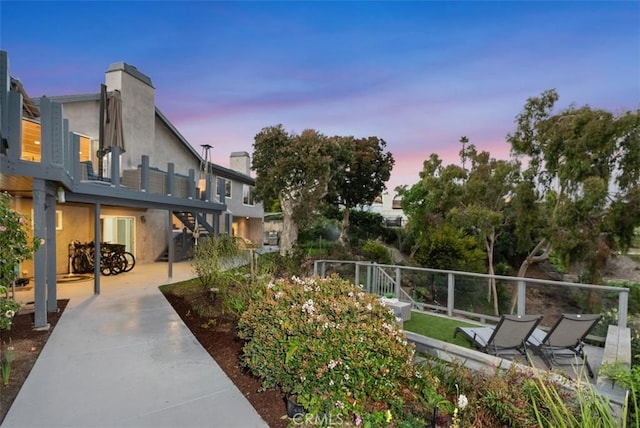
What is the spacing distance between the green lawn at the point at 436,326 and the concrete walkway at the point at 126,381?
3.51 meters

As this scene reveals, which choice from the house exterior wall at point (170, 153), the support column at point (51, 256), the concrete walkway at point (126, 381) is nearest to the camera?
the concrete walkway at point (126, 381)

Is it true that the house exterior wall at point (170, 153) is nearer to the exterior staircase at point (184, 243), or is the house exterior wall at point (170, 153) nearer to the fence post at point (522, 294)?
the exterior staircase at point (184, 243)

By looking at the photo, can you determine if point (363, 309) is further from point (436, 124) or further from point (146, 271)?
point (436, 124)

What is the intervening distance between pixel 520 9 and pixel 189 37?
7.77m

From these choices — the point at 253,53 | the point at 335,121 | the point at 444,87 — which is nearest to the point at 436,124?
the point at 444,87

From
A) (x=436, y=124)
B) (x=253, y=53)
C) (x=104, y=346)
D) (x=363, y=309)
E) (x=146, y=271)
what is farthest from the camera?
(x=436, y=124)

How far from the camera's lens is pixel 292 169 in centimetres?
1678

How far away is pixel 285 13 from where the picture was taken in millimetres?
6859

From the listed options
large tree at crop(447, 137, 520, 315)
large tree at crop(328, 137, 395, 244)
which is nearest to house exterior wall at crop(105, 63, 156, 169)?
large tree at crop(328, 137, 395, 244)

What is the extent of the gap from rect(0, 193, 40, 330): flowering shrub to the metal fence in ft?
20.8

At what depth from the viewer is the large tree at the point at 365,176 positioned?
2345 centimetres

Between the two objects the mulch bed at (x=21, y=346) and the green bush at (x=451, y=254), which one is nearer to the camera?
the mulch bed at (x=21, y=346)

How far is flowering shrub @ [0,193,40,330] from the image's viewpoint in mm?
3771

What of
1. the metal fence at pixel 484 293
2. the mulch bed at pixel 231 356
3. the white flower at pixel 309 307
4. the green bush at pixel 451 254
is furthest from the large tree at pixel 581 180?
the mulch bed at pixel 231 356
